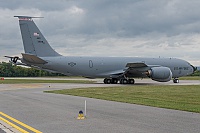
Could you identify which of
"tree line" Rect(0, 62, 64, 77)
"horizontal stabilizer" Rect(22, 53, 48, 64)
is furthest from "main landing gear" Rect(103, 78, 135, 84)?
"tree line" Rect(0, 62, 64, 77)

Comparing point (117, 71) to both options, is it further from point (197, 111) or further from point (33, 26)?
point (197, 111)

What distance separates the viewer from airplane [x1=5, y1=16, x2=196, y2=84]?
3847 centimetres

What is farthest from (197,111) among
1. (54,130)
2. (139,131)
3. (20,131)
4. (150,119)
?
(20,131)

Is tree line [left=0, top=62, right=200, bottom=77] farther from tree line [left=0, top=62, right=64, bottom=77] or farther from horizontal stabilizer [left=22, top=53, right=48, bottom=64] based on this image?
horizontal stabilizer [left=22, top=53, right=48, bottom=64]

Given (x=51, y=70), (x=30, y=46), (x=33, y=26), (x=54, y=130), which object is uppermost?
(x=33, y=26)

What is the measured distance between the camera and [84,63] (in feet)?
135

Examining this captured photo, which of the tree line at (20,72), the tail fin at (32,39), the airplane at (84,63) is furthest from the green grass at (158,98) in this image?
the tree line at (20,72)

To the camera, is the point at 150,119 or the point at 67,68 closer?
the point at 150,119

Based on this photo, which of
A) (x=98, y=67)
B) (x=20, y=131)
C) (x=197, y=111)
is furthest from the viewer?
(x=98, y=67)

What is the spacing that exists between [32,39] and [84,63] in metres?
7.12

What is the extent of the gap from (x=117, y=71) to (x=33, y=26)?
1235cm

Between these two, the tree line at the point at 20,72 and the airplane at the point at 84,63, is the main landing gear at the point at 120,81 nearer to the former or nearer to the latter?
the airplane at the point at 84,63

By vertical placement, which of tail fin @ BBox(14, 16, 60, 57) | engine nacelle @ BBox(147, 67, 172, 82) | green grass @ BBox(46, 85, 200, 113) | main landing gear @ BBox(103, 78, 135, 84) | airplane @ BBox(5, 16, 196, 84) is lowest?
green grass @ BBox(46, 85, 200, 113)

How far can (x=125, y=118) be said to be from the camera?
10961 millimetres
